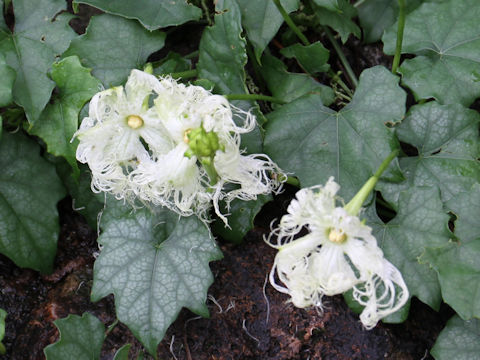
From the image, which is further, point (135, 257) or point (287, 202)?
point (287, 202)

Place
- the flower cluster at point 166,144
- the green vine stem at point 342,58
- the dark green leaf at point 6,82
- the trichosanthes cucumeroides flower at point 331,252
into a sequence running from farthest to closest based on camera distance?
the green vine stem at point 342,58 → the dark green leaf at point 6,82 → the flower cluster at point 166,144 → the trichosanthes cucumeroides flower at point 331,252

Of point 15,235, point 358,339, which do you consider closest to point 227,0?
point 15,235

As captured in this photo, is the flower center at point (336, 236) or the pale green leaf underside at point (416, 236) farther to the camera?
the pale green leaf underside at point (416, 236)

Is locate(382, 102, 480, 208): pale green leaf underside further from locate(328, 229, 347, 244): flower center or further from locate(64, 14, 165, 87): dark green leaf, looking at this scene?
locate(64, 14, 165, 87): dark green leaf

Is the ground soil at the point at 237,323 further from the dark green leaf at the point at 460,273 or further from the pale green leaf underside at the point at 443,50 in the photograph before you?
the pale green leaf underside at the point at 443,50

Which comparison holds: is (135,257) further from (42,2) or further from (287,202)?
(42,2)

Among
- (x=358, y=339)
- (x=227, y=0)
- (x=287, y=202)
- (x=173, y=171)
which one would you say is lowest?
(x=358, y=339)

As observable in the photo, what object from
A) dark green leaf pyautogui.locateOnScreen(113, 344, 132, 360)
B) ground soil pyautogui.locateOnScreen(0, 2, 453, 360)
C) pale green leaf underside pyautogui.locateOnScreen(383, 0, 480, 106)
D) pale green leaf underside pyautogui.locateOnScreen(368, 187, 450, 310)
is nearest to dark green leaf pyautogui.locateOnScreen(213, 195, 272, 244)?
ground soil pyautogui.locateOnScreen(0, 2, 453, 360)

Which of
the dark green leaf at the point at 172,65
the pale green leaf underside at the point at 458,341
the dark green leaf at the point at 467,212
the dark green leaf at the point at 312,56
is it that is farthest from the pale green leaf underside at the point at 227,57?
the pale green leaf underside at the point at 458,341
